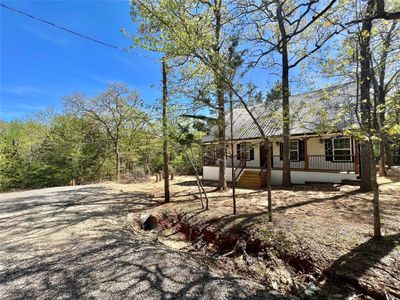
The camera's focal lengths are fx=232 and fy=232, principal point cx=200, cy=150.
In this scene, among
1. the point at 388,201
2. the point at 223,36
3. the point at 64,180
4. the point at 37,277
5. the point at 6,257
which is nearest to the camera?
the point at 37,277

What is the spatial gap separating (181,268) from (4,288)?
291 centimetres

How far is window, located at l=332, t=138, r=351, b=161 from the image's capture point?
43.2 ft

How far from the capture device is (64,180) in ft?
69.6

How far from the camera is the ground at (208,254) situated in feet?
12.4

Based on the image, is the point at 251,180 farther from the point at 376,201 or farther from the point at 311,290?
the point at 311,290

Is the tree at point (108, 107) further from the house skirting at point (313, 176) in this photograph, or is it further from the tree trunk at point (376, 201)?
the tree trunk at point (376, 201)

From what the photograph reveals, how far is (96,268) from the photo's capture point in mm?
4414

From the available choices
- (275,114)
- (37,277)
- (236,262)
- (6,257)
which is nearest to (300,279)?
(236,262)

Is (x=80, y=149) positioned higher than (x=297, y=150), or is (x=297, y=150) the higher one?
(x=80, y=149)

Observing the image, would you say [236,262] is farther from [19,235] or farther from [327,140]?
[327,140]

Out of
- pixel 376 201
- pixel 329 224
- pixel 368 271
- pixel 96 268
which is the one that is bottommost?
pixel 96 268

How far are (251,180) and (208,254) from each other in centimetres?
863

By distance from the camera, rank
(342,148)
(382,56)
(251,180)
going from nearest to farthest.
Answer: (382,56) < (342,148) < (251,180)

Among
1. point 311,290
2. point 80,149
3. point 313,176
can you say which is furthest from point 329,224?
point 80,149
